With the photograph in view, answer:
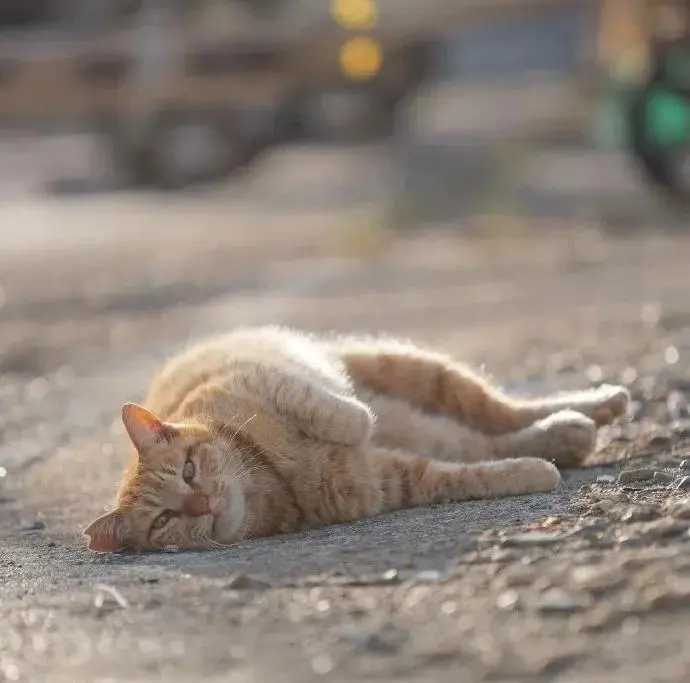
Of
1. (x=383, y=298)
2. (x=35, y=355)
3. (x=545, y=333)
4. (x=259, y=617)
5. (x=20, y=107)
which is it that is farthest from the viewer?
(x=20, y=107)

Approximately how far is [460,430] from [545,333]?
2003mm

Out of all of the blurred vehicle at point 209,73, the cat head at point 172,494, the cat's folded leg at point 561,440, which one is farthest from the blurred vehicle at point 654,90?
the cat head at point 172,494

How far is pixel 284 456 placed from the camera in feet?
13.4

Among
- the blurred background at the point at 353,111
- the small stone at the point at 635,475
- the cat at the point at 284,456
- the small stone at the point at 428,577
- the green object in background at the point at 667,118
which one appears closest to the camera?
the small stone at the point at 428,577

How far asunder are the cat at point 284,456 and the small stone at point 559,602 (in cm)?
120

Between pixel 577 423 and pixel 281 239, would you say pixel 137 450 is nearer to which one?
pixel 577 423

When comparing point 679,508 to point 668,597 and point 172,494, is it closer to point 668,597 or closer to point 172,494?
point 668,597

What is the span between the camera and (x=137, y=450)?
4039 mm

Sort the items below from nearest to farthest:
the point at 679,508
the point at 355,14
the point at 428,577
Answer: the point at 428,577, the point at 679,508, the point at 355,14

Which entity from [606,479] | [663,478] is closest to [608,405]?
[606,479]

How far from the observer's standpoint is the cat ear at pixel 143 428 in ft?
12.8

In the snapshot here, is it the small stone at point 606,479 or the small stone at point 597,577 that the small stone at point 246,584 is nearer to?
the small stone at point 597,577

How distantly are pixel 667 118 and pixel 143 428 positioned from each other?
7.26 meters

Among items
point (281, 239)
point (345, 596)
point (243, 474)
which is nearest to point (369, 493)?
point (243, 474)
